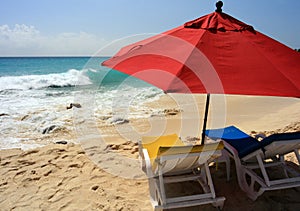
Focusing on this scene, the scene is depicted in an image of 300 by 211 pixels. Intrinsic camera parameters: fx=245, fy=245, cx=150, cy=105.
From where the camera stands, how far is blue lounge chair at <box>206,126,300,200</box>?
2605mm

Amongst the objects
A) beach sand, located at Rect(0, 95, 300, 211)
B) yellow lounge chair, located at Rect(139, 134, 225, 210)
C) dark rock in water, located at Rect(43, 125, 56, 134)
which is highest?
yellow lounge chair, located at Rect(139, 134, 225, 210)

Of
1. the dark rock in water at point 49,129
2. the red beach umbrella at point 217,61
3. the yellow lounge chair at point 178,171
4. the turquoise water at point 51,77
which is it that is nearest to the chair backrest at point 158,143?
the yellow lounge chair at point 178,171

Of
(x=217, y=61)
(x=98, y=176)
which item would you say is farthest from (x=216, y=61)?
(x=98, y=176)

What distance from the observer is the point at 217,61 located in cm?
→ 235

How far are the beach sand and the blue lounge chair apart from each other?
212 millimetres

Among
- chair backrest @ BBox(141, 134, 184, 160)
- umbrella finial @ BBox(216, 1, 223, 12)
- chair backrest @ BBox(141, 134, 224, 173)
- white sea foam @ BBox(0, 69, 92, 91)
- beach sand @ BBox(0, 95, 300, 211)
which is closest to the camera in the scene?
chair backrest @ BBox(141, 134, 224, 173)

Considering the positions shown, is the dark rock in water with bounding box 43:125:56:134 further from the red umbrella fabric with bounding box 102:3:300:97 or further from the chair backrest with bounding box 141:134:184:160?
the red umbrella fabric with bounding box 102:3:300:97

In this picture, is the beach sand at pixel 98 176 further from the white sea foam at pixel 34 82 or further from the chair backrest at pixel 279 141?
the white sea foam at pixel 34 82

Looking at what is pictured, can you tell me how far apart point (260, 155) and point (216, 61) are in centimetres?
129

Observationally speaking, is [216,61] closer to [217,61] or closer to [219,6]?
[217,61]

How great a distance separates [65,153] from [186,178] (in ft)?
7.56

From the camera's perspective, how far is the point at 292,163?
3.68 meters

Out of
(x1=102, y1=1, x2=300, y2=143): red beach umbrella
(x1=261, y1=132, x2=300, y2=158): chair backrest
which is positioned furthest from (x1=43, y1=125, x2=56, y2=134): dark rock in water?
(x1=261, y1=132, x2=300, y2=158): chair backrest

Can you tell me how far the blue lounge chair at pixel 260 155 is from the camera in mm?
2605
